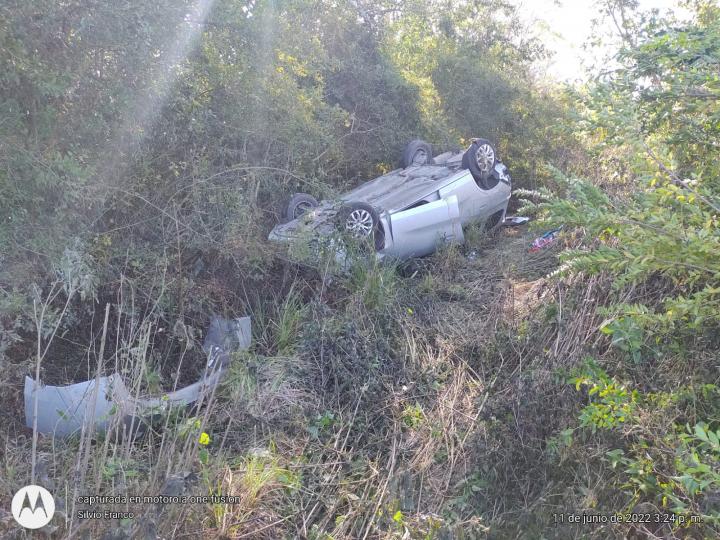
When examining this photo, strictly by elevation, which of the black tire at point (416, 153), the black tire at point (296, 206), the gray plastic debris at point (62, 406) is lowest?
the black tire at point (416, 153)

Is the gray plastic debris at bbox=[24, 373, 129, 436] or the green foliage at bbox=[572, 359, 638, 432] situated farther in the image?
the gray plastic debris at bbox=[24, 373, 129, 436]

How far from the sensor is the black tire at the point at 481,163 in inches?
316

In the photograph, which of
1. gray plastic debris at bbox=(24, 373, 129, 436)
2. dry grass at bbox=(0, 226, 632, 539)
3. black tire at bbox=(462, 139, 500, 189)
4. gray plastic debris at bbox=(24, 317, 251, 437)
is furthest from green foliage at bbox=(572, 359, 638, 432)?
black tire at bbox=(462, 139, 500, 189)

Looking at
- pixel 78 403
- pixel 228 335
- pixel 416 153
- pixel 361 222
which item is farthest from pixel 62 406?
pixel 416 153

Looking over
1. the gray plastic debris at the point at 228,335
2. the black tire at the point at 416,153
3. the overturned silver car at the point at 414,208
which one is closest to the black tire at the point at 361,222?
the overturned silver car at the point at 414,208

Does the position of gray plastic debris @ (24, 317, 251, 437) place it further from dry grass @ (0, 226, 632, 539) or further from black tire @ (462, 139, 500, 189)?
black tire @ (462, 139, 500, 189)

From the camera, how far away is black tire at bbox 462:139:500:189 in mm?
8023

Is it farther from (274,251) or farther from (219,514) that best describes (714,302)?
(274,251)

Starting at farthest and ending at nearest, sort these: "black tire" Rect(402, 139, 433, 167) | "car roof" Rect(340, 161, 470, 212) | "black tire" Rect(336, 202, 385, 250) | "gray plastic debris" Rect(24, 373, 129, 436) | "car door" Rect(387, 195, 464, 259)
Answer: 1. "black tire" Rect(402, 139, 433, 167)
2. "car roof" Rect(340, 161, 470, 212)
3. "car door" Rect(387, 195, 464, 259)
4. "black tire" Rect(336, 202, 385, 250)
5. "gray plastic debris" Rect(24, 373, 129, 436)

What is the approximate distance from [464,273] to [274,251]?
6.19 ft

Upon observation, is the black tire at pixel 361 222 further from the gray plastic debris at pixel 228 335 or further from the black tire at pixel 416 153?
the black tire at pixel 416 153

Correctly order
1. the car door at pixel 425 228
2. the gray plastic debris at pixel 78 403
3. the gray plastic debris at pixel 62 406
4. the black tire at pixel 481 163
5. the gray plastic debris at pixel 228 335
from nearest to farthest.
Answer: the gray plastic debris at pixel 78 403 < the gray plastic debris at pixel 62 406 < the gray plastic debris at pixel 228 335 < the car door at pixel 425 228 < the black tire at pixel 481 163

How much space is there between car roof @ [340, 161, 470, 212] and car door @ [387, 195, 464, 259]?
0.47 feet

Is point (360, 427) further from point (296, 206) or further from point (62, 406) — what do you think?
point (296, 206)
